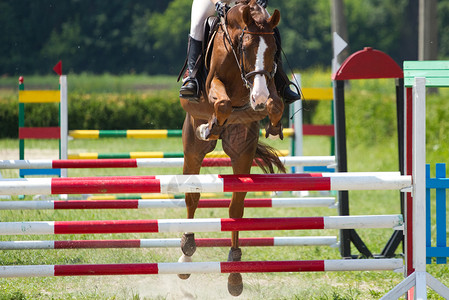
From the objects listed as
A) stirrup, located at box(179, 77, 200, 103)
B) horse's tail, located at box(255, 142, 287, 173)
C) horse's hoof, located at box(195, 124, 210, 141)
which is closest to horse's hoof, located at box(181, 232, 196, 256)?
horse's tail, located at box(255, 142, 287, 173)

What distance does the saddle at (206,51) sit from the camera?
3.94 metres

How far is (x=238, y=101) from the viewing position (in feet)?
12.2

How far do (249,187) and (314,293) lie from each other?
4.53ft

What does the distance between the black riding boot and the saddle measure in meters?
0.03

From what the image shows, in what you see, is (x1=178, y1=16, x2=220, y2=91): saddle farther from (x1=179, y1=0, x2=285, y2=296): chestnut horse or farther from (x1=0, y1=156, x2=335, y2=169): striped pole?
(x1=0, y1=156, x2=335, y2=169): striped pole

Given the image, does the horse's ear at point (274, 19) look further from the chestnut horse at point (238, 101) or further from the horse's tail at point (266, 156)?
the horse's tail at point (266, 156)

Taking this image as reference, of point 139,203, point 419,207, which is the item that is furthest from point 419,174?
point 139,203

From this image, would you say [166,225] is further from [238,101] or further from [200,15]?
[200,15]

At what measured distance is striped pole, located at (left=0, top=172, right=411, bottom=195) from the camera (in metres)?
3.00

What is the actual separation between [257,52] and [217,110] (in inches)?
14.6

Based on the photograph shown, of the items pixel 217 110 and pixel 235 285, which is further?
A: pixel 235 285

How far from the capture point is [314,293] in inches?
164

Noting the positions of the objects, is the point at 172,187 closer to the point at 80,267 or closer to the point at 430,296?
the point at 80,267

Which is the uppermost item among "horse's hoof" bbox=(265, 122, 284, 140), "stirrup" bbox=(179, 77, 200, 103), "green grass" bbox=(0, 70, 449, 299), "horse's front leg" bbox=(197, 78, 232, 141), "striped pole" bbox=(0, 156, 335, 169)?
"stirrup" bbox=(179, 77, 200, 103)
